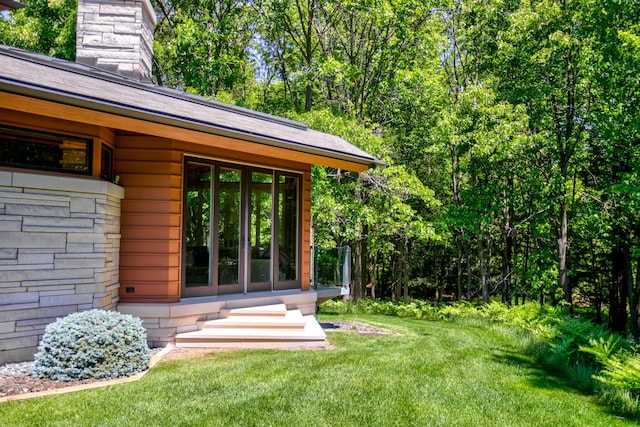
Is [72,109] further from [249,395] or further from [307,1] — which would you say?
[307,1]

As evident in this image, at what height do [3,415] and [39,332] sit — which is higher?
[39,332]

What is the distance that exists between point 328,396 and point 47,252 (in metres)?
3.48

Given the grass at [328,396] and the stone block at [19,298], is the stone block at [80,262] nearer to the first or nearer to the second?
the stone block at [19,298]

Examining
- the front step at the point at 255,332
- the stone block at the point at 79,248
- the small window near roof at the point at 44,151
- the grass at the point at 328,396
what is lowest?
the grass at the point at 328,396

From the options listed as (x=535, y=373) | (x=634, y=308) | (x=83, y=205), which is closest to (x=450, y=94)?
(x=634, y=308)

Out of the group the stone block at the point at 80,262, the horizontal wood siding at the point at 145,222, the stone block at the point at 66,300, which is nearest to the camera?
the stone block at the point at 66,300

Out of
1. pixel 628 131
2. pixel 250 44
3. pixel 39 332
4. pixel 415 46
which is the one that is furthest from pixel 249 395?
pixel 250 44

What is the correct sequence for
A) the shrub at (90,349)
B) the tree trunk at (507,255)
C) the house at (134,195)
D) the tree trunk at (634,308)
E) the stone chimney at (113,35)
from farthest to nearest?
1. the tree trunk at (507,255)
2. the tree trunk at (634,308)
3. the stone chimney at (113,35)
4. the house at (134,195)
5. the shrub at (90,349)

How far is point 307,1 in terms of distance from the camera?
563 inches

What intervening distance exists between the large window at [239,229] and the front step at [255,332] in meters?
0.61

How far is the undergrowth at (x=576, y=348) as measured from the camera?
454 cm

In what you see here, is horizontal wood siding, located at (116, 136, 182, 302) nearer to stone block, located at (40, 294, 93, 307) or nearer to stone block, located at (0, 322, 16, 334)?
stone block, located at (40, 294, 93, 307)

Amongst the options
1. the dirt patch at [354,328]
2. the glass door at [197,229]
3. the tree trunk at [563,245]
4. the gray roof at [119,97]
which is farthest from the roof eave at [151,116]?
the tree trunk at [563,245]

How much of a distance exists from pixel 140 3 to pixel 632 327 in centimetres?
1541
